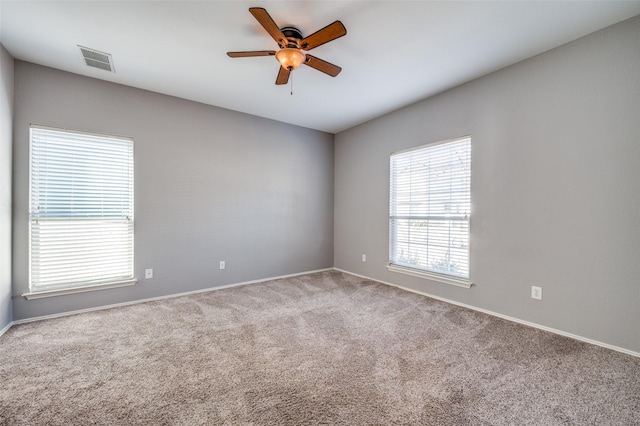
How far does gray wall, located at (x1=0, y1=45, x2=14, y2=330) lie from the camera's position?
96.4 inches

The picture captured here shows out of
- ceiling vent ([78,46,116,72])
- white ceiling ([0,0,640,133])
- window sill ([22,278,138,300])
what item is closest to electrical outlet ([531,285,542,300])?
white ceiling ([0,0,640,133])

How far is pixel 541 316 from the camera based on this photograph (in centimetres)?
254

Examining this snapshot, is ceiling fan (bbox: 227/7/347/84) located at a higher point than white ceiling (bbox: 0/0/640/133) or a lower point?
lower

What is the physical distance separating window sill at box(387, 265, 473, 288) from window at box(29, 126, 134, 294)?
3535mm

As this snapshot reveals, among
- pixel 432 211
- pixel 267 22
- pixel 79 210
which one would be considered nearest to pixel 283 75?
pixel 267 22

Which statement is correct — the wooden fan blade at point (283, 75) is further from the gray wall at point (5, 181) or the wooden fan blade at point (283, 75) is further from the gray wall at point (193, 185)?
the gray wall at point (5, 181)

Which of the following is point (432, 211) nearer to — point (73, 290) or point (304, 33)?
point (304, 33)

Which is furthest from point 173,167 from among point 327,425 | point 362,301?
point 327,425

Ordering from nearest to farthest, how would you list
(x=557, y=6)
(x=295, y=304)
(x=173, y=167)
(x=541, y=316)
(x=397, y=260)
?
(x=557, y=6) → (x=541, y=316) → (x=295, y=304) → (x=173, y=167) → (x=397, y=260)

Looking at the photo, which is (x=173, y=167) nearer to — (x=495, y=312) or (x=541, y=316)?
(x=495, y=312)

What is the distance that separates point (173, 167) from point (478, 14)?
142 inches

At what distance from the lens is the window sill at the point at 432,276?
313 cm

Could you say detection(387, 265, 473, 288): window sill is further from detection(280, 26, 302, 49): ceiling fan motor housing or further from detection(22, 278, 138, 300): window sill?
detection(22, 278, 138, 300): window sill

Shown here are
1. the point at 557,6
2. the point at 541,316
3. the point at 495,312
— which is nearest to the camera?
the point at 557,6
